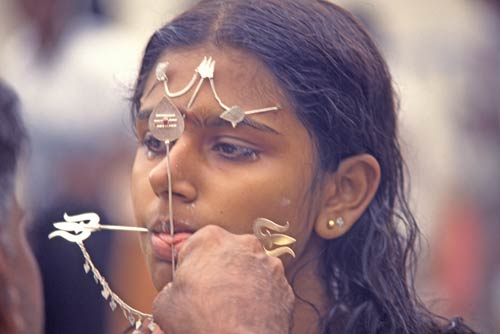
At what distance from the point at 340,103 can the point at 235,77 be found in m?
0.33

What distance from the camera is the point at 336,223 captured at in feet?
10.9

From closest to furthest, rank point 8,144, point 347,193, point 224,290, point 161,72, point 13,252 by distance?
point 224,290 < point 161,72 < point 347,193 < point 13,252 < point 8,144

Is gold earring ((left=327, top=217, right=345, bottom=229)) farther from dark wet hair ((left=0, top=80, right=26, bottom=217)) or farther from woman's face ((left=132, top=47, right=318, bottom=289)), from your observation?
dark wet hair ((left=0, top=80, right=26, bottom=217))

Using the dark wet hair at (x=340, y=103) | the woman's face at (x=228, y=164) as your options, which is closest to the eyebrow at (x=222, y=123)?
the woman's face at (x=228, y=164)

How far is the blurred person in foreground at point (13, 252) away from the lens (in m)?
3.59

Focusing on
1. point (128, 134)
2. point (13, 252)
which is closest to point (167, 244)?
point (13, 252)

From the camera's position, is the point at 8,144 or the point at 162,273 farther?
the point at 8,144

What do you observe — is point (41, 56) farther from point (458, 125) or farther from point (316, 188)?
point (316, 188)

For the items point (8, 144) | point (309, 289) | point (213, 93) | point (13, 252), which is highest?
point (213, 93)

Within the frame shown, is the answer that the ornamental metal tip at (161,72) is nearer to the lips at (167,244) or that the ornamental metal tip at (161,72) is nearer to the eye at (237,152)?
the eye at (237,152)

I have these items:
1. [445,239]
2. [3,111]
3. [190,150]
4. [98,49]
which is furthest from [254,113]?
[445,239]

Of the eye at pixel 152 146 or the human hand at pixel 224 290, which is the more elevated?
the eye at pixel 152 146

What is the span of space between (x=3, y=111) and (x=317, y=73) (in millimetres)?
1262

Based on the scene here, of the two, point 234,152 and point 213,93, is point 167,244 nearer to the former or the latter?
point 234,152
